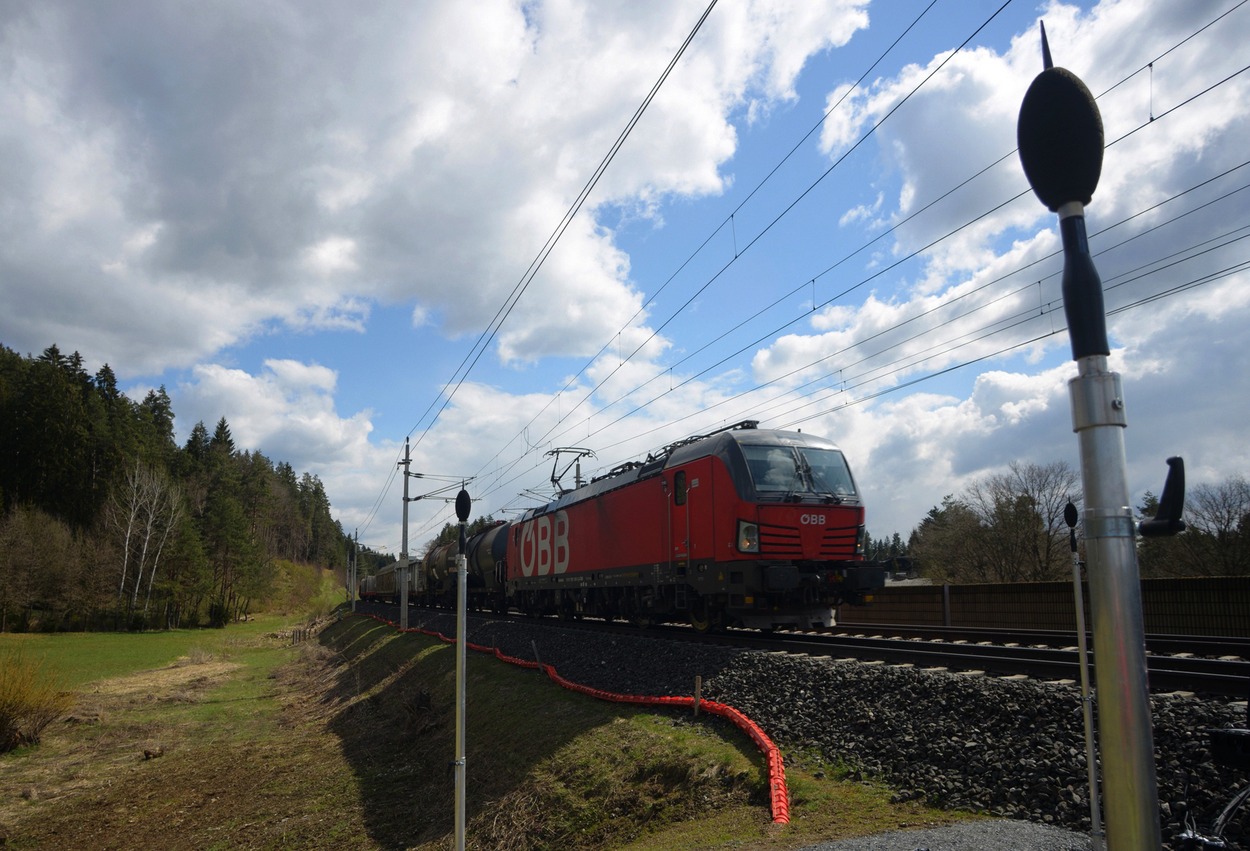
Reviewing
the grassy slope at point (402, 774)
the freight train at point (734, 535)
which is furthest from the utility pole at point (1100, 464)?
the freight train at point (734, 535)

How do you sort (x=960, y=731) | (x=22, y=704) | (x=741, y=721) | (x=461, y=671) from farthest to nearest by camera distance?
1. (x=22, y=704)
2. (x=741, y=721)
3. (x=461, y=671)
4. (x=960, y=731)

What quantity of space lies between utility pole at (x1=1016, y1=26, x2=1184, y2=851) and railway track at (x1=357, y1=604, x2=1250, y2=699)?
3.92 meters

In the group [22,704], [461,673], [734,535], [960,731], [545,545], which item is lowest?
[22,704]

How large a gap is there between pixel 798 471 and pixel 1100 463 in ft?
39.5

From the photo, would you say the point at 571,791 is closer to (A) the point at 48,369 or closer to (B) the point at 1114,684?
(B) the point at 1114,684

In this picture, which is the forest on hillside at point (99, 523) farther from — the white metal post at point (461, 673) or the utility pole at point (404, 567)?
the white metal post at point (461, 673)

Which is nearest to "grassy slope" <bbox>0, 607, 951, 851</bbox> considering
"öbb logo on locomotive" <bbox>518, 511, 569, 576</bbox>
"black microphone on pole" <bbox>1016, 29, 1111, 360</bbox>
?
"öbb logo on locomotive" <bbox>518, 511, 569, 576</bbox>

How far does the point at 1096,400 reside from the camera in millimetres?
2578

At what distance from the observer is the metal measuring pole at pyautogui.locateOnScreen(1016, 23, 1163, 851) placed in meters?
2.35

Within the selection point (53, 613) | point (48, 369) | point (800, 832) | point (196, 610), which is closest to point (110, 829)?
point (800, 832)

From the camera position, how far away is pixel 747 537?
1346 cm

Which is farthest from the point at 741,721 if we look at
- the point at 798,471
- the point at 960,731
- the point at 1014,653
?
the point at 798,471

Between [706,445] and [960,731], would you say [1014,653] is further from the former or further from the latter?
[706,445]

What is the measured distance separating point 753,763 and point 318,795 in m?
10.2
